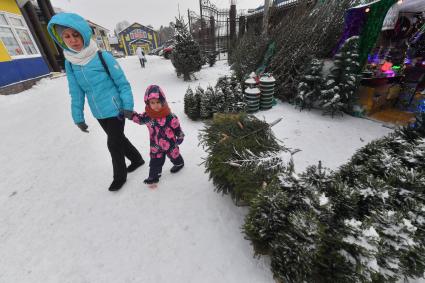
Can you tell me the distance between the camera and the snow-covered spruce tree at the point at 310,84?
4.91 m

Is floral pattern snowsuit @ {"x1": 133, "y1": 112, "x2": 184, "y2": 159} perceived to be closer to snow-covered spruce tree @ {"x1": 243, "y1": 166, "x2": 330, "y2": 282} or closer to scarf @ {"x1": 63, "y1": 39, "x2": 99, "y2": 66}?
scarf @ {"x1": 63, "y1": 39, "x2": 99, "y2": 66}

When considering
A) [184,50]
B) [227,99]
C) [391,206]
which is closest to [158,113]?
[391,206]

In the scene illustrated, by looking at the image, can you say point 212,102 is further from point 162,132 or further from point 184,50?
point 184,50

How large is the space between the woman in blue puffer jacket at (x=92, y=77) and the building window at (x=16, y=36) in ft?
32.7

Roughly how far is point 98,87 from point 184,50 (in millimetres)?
7318

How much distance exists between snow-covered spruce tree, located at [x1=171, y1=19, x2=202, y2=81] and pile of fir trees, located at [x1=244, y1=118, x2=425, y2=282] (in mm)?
8216

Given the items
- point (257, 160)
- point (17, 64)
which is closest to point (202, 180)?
point (257, 160)

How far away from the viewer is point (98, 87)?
2.22 m

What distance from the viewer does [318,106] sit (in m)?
5.24

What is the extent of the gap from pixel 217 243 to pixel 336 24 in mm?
6669

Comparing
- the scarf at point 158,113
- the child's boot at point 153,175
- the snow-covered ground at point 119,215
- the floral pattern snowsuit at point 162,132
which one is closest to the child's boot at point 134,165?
the snow-covered ground at point 119,215

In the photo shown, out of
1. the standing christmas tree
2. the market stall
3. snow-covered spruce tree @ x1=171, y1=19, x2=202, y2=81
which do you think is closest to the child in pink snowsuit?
the standing christmas tree

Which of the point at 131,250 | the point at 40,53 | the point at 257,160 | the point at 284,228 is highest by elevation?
the point at 40,53

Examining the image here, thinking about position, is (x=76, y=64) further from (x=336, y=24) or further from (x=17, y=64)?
(x=17, y=64)
